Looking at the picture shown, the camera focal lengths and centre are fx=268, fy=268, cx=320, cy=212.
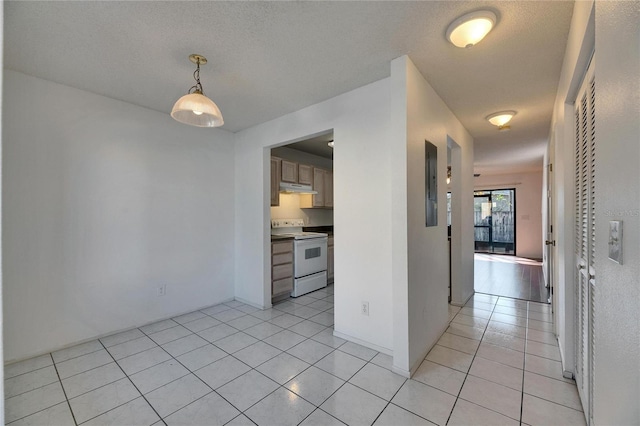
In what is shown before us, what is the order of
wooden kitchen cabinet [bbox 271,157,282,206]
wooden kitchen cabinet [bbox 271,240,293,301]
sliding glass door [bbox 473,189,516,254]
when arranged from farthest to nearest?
sliding glass door [bbox 473,189,516,254] → wooden kitchen cabinet [bbox 271,157,282,206] → wooden kitchen cabinet [bbox 271,240,293,301]

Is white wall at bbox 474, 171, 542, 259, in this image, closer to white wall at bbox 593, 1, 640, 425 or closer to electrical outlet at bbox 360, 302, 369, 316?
electrical outlet at bbox 360, 302, 369, 316

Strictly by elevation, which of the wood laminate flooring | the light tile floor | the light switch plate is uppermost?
the light switch plate

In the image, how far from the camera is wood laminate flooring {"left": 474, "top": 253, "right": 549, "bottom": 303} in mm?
4186

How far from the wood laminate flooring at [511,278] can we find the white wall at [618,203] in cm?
370

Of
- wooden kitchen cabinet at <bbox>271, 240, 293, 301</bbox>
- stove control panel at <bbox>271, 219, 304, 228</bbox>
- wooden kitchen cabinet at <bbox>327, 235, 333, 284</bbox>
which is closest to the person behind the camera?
wooden kitchen cabinet at <bbox>271, 240, 293, 301</bbox>

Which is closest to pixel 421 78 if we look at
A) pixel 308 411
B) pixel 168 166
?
pixel 308 411

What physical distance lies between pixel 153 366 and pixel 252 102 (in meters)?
2.68

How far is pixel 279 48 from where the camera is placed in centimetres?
201

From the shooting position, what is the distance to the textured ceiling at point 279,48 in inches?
64.8

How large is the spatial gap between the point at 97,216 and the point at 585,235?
13.4 ft

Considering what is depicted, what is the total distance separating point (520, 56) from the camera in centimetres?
209

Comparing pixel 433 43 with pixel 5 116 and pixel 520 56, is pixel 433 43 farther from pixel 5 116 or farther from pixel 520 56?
pixel 5 116

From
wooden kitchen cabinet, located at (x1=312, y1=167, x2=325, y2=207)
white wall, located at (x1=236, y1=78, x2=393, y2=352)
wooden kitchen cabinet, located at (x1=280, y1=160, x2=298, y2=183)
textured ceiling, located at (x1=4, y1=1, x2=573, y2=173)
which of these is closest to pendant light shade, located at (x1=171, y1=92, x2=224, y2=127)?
textured ceiling, located at (x1=4, y1=1, x2=573, y2=173)

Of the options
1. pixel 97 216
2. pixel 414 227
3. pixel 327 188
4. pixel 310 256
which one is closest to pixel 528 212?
pixel 327 188
